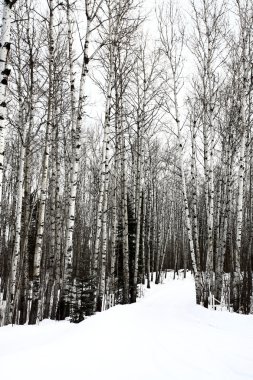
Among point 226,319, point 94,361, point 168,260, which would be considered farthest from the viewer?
point 168,260

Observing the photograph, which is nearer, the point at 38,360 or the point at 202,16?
the point at 38,360

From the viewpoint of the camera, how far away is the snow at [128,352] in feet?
12.6

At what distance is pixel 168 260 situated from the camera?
39.7 meters

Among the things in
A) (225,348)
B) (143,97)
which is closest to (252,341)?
(225,348)

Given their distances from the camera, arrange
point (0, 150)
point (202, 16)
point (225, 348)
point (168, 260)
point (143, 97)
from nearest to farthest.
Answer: point (0, 150)
point (225, 348)
point (202, 16)
point (143, 97)
point (168, 260)

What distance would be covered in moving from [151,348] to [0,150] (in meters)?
3.68

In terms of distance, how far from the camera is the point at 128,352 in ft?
15.3

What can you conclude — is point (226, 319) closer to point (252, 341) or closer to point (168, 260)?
point (252, 341)

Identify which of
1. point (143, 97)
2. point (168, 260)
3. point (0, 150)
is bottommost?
point (168, 260)

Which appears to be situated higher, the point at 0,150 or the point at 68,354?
the point at 0,150

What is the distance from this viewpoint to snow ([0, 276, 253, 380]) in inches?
151

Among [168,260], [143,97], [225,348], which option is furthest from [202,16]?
[168,260]

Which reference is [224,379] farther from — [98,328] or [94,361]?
[98,328]

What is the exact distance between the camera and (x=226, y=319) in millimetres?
8445
